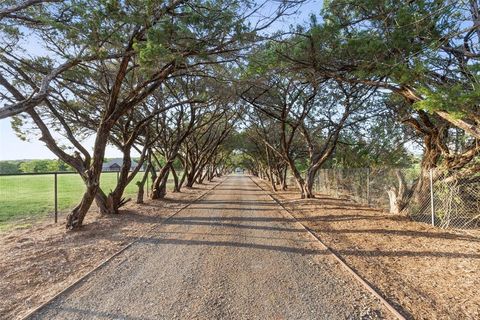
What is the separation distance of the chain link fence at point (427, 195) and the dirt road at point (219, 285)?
4.03m

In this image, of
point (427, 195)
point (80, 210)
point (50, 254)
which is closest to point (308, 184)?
point (427, 195)

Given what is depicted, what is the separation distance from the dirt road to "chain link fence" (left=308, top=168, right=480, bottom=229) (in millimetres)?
4028

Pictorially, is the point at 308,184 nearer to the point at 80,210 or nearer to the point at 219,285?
the point at 80,210

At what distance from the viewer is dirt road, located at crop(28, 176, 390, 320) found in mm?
3586

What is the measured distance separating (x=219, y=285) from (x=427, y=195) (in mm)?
7670

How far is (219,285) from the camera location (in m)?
4.38

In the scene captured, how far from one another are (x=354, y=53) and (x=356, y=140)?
12.8 m

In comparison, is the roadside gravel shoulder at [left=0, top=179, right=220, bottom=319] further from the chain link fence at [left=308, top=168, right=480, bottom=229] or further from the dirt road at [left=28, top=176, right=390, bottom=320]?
the chain link fence at [left=308, top=168, right=480, bottom=229]

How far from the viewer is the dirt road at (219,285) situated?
11.8ft

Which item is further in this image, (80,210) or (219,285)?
(80,210)

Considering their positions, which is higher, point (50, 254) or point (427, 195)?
point (427, 195)

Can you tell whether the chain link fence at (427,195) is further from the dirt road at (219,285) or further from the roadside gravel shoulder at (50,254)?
the roadside gravel shoulder at (50,254)

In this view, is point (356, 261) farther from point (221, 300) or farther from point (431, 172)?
point (431, 172)

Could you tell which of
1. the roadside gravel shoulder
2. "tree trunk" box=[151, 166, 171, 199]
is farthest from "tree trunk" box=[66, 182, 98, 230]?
"tree trunk" box=[151, 166, 171, 199]
